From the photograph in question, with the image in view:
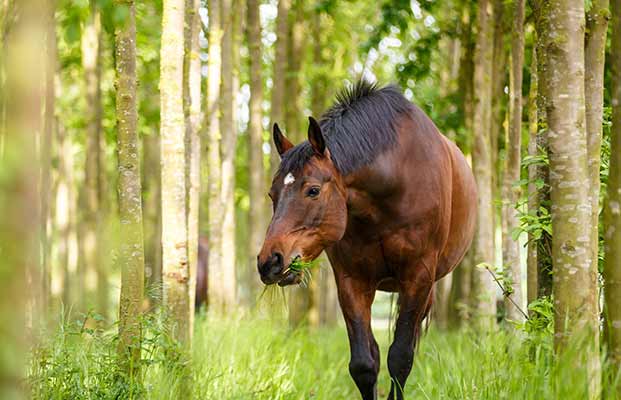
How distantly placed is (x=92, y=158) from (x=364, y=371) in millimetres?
9891

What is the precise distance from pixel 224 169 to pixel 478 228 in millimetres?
4210

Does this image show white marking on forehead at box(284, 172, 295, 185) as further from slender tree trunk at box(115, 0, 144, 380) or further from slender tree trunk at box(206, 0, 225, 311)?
slender tree trunk at box(206, 0, 225, 311)

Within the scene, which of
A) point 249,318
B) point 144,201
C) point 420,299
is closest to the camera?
→ point 420,299

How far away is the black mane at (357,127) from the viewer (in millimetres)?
6781

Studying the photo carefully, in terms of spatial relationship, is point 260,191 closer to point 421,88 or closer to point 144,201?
point 421,88

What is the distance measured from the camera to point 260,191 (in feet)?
47.5

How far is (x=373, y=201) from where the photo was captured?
7.16m

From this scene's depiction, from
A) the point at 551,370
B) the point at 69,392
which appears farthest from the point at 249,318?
the point at 551,370

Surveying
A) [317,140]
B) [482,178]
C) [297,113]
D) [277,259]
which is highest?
[297,113]

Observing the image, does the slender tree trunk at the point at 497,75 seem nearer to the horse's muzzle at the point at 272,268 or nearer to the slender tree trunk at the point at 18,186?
the horse's muzzle at the point at 272,268

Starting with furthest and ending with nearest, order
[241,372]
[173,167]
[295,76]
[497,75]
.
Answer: [295,76] → [497,75] → [241,372] → [173,167]

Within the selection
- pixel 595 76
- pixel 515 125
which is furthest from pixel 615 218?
pixel 515 125

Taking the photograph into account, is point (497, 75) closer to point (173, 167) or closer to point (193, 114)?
point (193, 114)

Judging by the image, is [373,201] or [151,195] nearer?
[373,201]
